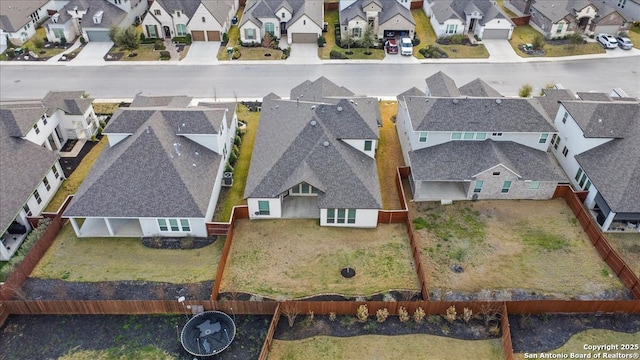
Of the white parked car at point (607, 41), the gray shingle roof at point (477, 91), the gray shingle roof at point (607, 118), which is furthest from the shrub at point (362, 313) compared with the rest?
the white parked car at point (607, 41)

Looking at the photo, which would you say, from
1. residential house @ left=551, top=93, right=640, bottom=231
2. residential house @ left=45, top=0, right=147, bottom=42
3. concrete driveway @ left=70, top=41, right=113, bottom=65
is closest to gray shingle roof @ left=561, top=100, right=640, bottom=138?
residential house @ left=551, top=93, right=640, bottom=231

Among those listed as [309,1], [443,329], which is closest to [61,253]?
[443,329]

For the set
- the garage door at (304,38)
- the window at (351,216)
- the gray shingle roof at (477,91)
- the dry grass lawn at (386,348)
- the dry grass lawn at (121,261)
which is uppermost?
the gray shingle roof at (477,91)

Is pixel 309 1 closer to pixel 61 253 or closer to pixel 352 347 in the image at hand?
pixel 61 253

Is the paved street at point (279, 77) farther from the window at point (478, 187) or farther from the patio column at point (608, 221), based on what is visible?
the patio column at point (608, 221)

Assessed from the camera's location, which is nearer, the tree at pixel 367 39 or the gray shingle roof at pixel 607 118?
the gray shingle roof at pixel 607 118

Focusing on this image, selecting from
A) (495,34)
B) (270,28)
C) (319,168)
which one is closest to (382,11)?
(270,28)

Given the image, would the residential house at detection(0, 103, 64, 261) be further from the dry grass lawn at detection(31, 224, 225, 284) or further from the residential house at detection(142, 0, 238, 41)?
the residential house at detection(142, 0, 238, 41)

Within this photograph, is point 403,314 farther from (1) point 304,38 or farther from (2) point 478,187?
(1) point 304,38
